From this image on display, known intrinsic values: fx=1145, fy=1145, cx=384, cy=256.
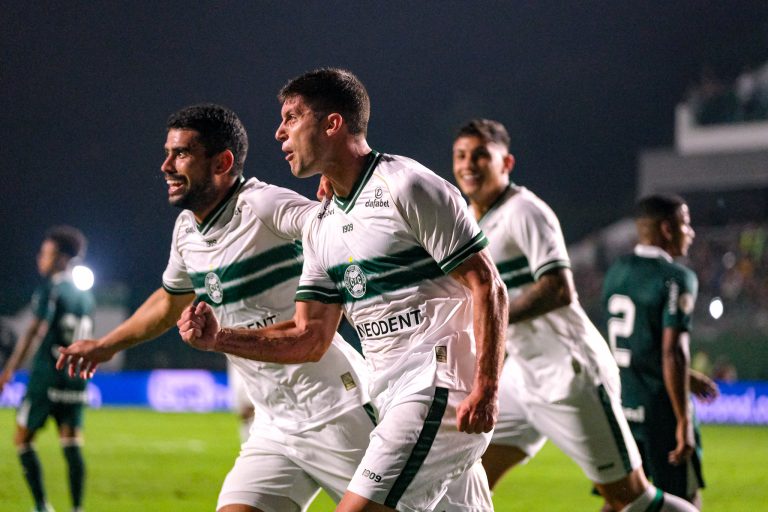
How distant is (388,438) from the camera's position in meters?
3.98

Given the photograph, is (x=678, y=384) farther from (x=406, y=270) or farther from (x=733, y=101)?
(x=733, y=101)

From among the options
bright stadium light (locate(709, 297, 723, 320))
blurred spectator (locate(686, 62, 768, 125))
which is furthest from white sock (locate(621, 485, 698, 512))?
blurred spectator (locate(686, 62, 768, 125))

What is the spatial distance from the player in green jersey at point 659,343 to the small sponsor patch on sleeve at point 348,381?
7.85 ft

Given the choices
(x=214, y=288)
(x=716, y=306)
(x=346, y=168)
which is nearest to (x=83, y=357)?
(x=214, y=288)

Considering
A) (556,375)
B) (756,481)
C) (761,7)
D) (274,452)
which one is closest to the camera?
(274,452)

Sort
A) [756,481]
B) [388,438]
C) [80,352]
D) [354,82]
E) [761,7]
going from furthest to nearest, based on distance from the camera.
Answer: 1. [761,7]
2. [756,481]
3. [80,352]
4. [354,82]
5. [388,438]

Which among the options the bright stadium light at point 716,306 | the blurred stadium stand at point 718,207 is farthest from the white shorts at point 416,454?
the blurred stadium stand at point 718,207

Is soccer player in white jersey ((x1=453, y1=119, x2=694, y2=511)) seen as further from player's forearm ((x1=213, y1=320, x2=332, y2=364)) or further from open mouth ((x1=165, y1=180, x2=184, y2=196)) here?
open mouth ((x1=165, y1=180, x2=184, y2=196))

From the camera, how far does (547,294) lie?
584 centimetres

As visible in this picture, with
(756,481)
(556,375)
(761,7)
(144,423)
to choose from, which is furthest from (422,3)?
(556,375)

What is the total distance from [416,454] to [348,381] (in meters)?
1.00

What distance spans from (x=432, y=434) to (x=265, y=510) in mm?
979

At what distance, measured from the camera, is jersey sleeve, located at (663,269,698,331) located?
260 inches

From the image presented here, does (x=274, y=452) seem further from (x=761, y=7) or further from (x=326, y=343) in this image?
(x=761, y=7)
